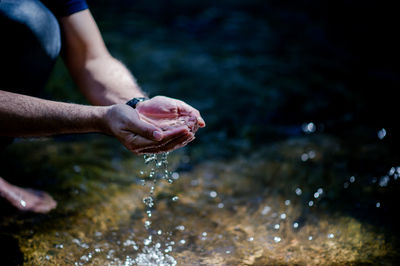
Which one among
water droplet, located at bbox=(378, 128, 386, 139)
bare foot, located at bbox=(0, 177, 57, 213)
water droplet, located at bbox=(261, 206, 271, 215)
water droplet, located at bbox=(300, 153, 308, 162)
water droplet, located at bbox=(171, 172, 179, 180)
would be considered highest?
water droplet, located at bbox=(378, 128, 386, 139)

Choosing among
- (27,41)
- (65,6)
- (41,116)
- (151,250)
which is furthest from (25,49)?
(151,250)

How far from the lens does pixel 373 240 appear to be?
176cm

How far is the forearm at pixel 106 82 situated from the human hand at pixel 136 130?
1.30ft

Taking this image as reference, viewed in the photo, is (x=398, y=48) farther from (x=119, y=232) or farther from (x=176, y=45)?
(x=119, y=232)

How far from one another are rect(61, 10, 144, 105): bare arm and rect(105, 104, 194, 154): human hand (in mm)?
462

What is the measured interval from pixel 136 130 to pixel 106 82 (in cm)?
63

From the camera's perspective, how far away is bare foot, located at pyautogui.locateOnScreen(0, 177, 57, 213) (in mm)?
1906

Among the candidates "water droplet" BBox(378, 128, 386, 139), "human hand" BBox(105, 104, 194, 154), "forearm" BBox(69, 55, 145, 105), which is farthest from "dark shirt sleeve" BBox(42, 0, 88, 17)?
"water droplet" BBox(378, 128, 386, 139)

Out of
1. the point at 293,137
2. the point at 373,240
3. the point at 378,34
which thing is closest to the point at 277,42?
the point at 378,34

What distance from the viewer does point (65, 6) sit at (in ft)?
6.21

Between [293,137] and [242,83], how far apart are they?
96 centimetres

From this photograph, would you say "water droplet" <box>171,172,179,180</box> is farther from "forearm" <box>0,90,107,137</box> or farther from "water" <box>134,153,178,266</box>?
"forearm" <box>0,90,107,137</box>

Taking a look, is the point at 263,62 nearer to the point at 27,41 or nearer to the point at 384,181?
the point at 384,181

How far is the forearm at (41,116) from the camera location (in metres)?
1.37
